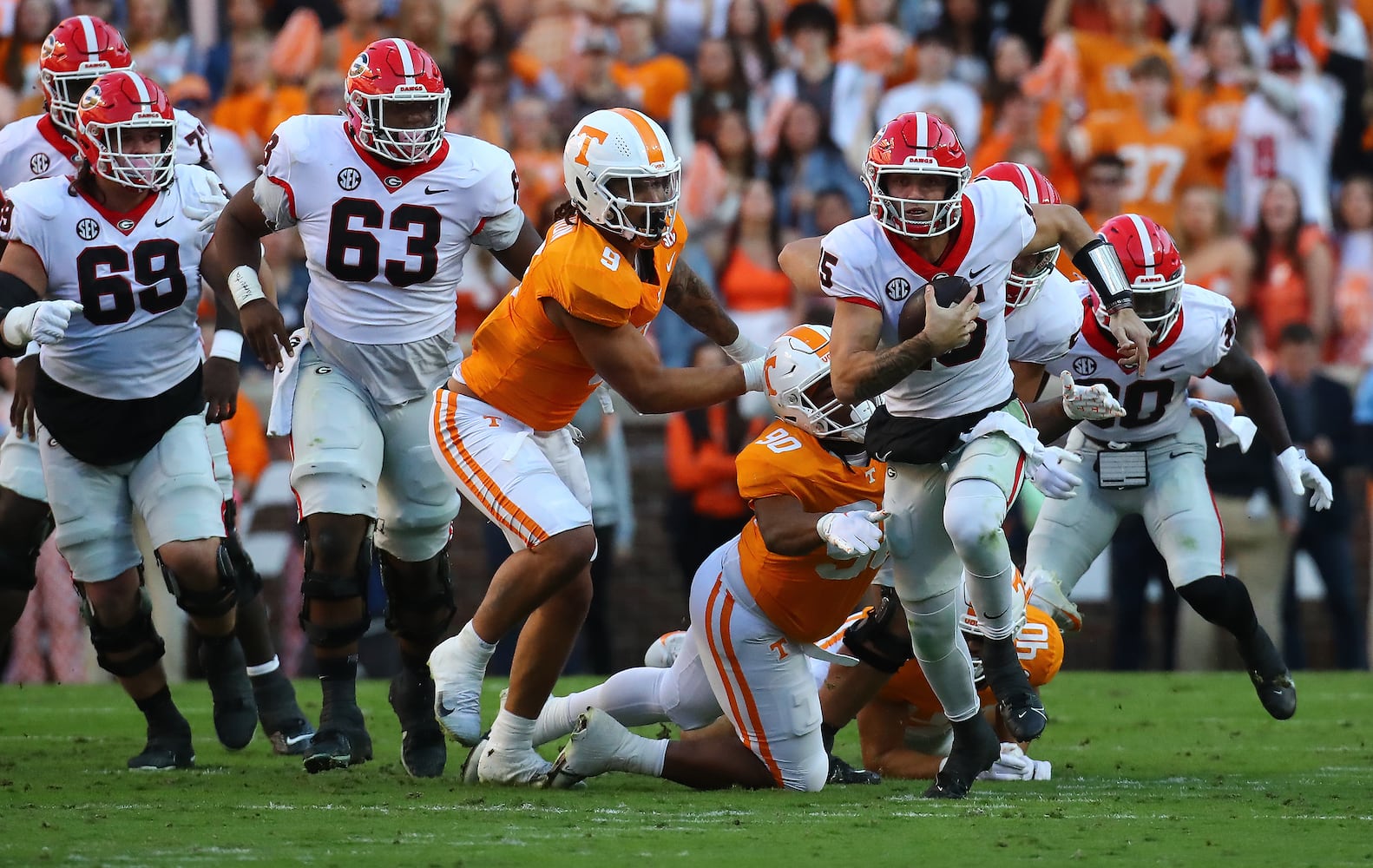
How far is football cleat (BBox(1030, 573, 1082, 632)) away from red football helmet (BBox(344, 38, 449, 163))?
2665 mm

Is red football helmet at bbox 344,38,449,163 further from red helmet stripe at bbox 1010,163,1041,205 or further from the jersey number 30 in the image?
red helmet stripe at bbox 1010,163,1041,205

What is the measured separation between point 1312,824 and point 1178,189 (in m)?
6.74

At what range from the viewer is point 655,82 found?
1193cm

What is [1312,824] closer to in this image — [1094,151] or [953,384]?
[953,384]

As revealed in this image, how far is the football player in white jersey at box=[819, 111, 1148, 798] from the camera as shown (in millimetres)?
5203

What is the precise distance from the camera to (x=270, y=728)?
6.66 meters

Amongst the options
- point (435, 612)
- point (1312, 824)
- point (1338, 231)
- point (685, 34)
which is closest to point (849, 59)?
point (685, 34)

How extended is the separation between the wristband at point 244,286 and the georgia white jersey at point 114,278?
0.38m

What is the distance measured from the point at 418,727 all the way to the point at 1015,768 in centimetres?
189

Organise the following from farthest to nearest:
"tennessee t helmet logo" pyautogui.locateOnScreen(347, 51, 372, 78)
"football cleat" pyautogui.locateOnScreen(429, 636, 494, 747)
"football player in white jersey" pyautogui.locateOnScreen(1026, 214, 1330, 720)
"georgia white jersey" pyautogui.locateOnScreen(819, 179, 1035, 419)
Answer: "football player in white jersey" pyautogui.locateOnScreen(1026, 214, 1330, 720)
"tennessee t helmet logo" pyautogui.locateOnScreen(347, 51, 372, 78)
"football cleat" pyautogui.locateOnScreen(429, 636, 494, 747)
"georgia white jersey" pyautogui.locateOnScreen(819, 179, 1035, 419)

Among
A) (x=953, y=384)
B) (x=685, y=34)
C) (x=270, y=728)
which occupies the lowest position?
(x=270, y=728)

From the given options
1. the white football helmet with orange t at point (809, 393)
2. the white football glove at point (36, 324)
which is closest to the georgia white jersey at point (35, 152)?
the white football glove at point (36, 324)

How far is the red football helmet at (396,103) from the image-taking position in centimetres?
581

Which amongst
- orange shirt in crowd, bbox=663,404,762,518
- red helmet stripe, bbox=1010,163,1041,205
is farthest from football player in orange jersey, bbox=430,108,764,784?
orange shirt in crowd, bbox=663,404,762,518
